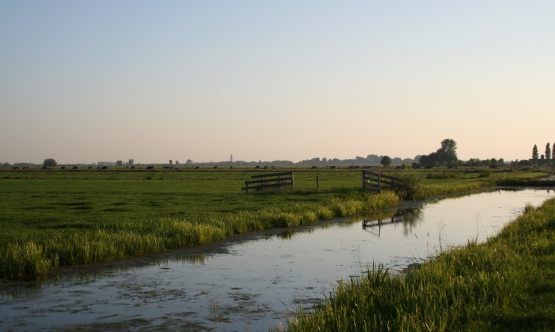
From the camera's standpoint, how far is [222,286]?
13133 mm

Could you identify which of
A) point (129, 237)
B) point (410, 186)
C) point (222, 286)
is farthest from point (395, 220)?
point (222, 286)

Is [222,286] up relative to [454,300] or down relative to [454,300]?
down

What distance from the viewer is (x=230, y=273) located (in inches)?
580

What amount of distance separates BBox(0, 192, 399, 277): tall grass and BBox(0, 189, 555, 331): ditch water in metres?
1.02

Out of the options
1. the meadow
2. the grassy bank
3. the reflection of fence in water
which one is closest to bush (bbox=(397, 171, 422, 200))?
the meadow

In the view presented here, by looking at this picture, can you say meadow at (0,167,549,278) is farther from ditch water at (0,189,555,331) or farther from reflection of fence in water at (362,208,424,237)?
reflection of fence in water at (362,208,424,237)

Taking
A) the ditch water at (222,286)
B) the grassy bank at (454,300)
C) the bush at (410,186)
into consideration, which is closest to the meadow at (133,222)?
the ditch water at (222,286)

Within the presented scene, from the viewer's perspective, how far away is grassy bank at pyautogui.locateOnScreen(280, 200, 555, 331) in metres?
8.34

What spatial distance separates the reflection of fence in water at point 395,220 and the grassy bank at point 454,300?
1051 centimetres

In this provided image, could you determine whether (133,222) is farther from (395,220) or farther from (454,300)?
(454,300)

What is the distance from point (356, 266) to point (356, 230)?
28.4 ft

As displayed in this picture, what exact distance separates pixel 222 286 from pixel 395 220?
666 inches

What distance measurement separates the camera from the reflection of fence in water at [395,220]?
24.5m

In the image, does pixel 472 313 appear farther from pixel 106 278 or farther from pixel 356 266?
pixel 106 278
